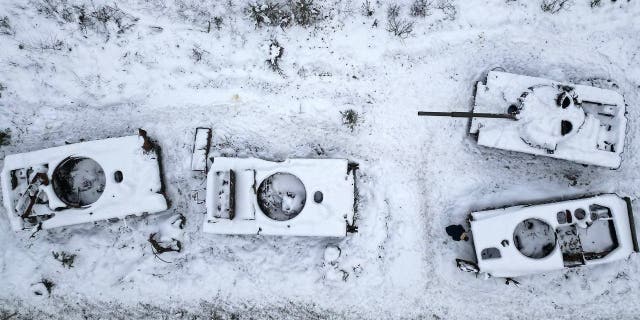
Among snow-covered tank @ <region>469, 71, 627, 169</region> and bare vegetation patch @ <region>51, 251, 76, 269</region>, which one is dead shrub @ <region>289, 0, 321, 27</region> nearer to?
snow-covered tank @ <region>469, 71, 627, 169</region>

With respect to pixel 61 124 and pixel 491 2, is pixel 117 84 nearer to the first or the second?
pixel 61 124

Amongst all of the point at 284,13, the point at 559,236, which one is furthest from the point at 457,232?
the point at 284,13

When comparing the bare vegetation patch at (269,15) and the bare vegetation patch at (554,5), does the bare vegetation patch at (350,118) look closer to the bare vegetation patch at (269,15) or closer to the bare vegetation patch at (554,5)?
the bare vegetation patch at (269,15)

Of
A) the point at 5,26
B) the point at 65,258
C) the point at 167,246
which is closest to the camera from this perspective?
the point at 167,246

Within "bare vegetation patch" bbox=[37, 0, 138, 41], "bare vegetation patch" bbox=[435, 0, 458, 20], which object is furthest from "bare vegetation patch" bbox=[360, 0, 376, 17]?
"bare vegetation patch" bbox=[37, 0, 138, 41]

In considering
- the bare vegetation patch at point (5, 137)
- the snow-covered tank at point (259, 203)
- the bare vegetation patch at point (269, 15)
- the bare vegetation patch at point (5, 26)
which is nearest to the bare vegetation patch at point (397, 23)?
the bare vegetation patch at point (269, 15)

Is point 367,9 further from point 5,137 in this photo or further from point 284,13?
point 5,137
